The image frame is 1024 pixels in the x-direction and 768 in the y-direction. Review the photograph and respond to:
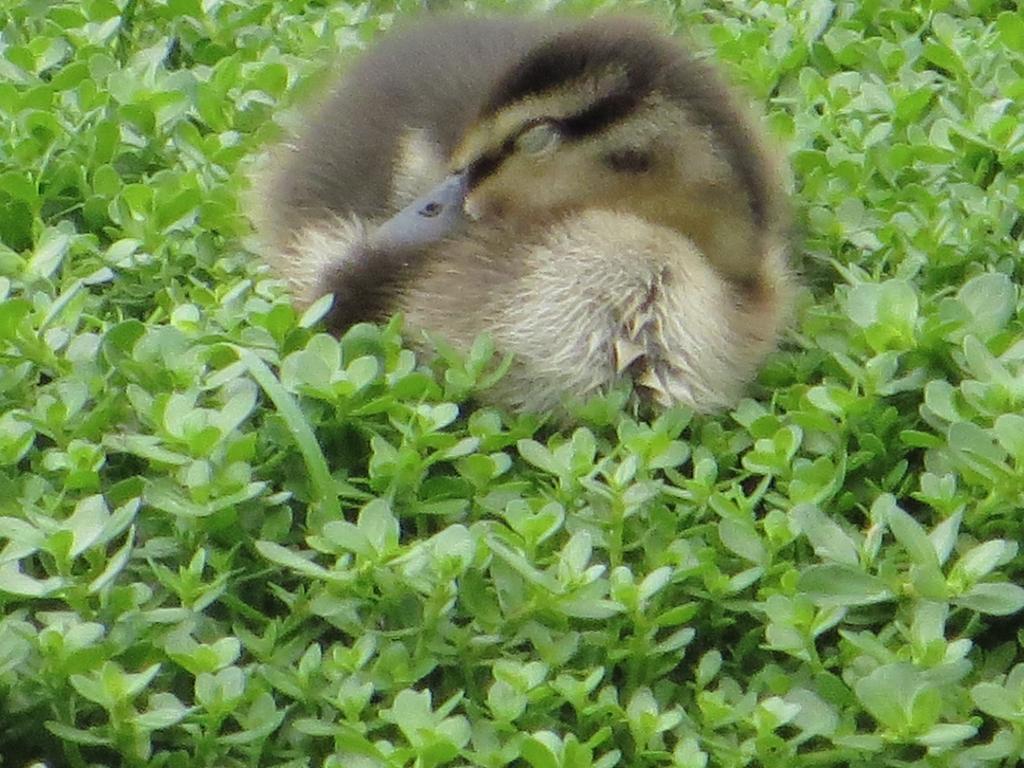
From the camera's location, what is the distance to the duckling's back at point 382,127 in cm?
214

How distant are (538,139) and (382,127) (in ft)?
0.77

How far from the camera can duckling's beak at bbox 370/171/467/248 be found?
2.03m

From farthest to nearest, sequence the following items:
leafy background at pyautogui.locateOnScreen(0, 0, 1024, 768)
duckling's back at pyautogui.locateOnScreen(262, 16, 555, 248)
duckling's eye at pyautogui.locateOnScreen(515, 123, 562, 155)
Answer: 1. duckling's back at pyautogui.locateOnScreen(262, 16, 555, 248)
2. duckling's eye at pyautogui.locateOnScreen(515, 123, 562, 155)
3. leafy background at pyautogui.locateOnScreen(0, 0, 1024, 768)

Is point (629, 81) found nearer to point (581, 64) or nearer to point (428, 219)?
point (581, 64)

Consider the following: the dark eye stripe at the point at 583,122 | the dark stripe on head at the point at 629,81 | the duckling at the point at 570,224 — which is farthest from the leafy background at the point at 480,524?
the dark eye stripe at the point at 583,122

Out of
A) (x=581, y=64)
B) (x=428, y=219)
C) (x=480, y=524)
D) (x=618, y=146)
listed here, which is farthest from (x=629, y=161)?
(x=480, y=524)

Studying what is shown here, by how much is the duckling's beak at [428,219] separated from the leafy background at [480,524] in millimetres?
164

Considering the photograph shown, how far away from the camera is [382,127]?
7.15 ft

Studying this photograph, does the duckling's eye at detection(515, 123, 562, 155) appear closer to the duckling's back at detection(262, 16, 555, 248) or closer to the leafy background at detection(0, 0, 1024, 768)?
the duckling's back at detection(262, 16, 555, 248)

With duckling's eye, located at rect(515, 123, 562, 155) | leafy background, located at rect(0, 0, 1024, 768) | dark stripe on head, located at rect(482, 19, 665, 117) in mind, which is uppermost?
dark stripe on head, located at rect(482, 19, 665, 117)

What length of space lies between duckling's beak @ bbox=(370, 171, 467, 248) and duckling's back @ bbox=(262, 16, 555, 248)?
0.07m

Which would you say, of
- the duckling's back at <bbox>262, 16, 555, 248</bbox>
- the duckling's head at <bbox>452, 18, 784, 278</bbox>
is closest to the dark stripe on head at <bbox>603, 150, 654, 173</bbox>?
the duckling's head at <bbox>452, 18, 784, 278</bbox>

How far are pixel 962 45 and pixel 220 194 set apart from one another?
1.05 m

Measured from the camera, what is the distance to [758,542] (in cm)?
162
